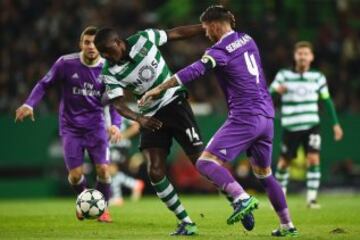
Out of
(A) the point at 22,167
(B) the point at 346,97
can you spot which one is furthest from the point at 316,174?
(A) the point at 22,167

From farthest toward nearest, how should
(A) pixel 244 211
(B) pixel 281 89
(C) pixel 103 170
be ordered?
(B) pixel 281 89, (C) pixel 103 170, (A) pixel 244 211

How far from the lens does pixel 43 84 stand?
13281mm

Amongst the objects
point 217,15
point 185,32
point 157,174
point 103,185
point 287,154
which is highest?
point 217,15

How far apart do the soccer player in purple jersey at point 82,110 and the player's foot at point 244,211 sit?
3.98m

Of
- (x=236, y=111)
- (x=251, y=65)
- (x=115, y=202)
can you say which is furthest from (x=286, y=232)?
(x=115, y=202)

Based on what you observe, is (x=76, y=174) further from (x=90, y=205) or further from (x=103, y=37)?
(x=103, y=37)

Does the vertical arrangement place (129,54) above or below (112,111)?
above

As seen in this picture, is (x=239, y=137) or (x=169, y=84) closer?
(x=169, y=84)

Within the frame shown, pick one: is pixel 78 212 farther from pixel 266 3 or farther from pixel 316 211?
pixel 266 3

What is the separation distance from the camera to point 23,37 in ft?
85.5

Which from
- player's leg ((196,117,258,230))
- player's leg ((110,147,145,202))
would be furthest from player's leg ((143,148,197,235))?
player's leg ((110,147,145,202))

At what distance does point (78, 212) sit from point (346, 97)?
13.9 meters

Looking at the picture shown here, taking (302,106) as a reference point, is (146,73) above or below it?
above

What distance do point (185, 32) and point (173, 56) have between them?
1405 centimetres
